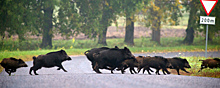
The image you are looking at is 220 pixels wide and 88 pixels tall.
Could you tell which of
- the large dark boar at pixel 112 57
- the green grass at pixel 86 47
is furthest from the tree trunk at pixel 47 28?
the large dark boar at pixel 112 57

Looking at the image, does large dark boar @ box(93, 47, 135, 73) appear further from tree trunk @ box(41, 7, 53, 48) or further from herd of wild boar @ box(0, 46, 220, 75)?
tree trunk @ box(41, 7, 53, 48)

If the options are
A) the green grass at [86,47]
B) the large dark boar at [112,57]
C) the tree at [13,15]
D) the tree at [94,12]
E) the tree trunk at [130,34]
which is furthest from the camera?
the tree trunk at [130,34]

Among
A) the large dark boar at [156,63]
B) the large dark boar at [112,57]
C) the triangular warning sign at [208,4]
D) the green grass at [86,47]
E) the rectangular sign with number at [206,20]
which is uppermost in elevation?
the triangular warning sign at [208,4]

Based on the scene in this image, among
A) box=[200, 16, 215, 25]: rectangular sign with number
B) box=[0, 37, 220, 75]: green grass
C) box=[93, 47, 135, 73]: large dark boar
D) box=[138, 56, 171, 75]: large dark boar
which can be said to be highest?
box=[200, 16, 215, 25]: rectangular sign with number

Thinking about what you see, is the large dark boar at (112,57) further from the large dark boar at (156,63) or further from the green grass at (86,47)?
the green grass at (86,47)

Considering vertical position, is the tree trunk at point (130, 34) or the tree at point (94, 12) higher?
the tree at point (94, 12)

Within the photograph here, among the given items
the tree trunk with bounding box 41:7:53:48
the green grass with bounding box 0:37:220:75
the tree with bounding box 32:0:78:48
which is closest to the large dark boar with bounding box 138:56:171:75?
the green grass with bounding box 0:37:220:75

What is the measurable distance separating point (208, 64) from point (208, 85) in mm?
4404

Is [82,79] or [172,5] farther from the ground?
[172,5]

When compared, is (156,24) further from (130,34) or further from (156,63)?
(156,63)

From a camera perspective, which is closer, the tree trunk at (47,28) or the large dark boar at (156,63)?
the large dark boar at (156,63)

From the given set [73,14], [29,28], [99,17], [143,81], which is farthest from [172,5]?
[143,81]

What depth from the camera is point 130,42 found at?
36.3 m

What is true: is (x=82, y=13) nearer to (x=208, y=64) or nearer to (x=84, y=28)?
(x=84, y=28)
